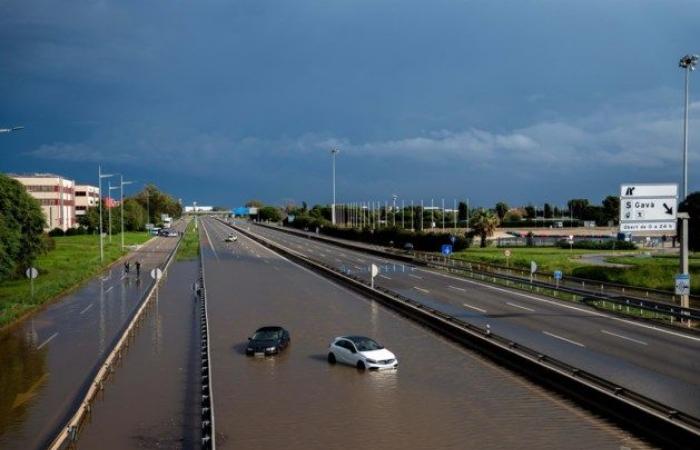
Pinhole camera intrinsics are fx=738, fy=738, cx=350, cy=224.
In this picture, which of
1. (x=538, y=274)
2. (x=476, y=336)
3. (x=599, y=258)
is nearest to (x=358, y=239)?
(x=599, y=258)

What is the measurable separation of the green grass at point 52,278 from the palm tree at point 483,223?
47718mm

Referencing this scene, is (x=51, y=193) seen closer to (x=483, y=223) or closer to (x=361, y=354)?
(x=483, y=223)

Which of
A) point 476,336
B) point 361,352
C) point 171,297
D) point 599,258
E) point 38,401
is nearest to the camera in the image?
point 38,401

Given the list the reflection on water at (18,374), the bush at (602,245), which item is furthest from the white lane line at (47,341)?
the bush at (602,245)

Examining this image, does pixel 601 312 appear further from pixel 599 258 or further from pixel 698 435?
pixel 599 258

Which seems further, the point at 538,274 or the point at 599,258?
the point at 599,258

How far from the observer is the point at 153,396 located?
22.2m

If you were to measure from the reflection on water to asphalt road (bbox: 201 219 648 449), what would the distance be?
5.69 metres

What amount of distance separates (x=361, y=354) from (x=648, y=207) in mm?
17382

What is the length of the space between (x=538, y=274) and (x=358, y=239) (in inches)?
2748

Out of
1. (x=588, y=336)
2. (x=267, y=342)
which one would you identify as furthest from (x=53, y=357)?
(x=588, y=336)

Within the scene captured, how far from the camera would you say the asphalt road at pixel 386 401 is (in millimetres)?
17328

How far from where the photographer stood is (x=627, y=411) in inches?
715

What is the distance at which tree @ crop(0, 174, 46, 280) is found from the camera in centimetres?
5656
